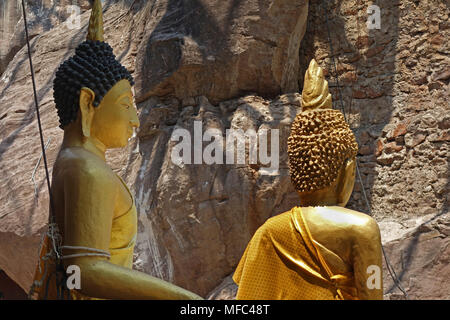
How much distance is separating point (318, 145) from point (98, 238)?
3.70 feet

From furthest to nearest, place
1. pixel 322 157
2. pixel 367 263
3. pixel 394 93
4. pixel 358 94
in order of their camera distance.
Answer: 1. pixel 358 94
2. pixel 394 93
3. pixel 322 157
4. pixel 367 263

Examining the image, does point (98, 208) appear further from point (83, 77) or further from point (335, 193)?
point (335, 193)

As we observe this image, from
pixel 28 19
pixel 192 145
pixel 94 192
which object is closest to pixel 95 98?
pixel 94 192

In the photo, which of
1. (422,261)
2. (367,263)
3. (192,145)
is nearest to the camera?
(367,263)

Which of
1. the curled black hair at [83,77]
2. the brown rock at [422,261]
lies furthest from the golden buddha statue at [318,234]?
the brown rock at [422,261]

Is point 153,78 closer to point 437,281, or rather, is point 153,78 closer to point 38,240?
point 38,240

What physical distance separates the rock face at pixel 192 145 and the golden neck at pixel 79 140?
8.45ft

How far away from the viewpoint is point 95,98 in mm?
3068

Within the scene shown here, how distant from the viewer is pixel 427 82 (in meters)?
5.96

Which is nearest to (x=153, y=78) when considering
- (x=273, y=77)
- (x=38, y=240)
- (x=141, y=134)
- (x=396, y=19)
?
(x=141, y=134)

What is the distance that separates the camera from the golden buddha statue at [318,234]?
2906 millimetres

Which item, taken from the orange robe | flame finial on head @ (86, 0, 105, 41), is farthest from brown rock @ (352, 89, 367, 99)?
flame finial on head @ (86, 0, 105, 41)

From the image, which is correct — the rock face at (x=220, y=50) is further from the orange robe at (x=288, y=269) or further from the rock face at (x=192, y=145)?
the orange robe at (x=288, y=269)

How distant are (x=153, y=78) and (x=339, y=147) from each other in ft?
10.6
